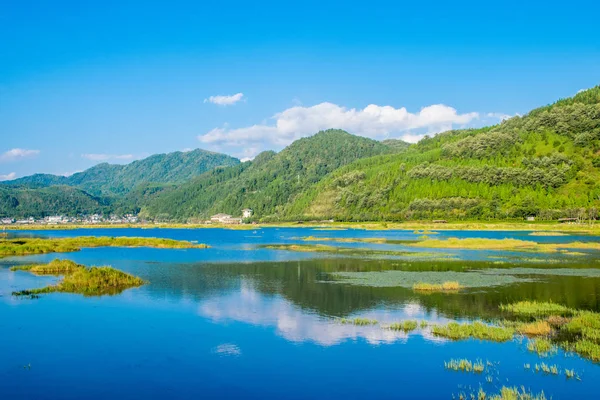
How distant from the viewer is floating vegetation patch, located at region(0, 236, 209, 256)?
9725 centimetres

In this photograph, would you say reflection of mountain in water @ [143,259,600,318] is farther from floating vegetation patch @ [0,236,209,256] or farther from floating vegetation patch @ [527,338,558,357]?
floating vegetation patch @ [0,236,209,256]

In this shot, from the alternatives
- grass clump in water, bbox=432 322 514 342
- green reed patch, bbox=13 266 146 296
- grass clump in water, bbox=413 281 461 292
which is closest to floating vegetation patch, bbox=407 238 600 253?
grass clump in water, bbox=413 281 461 292

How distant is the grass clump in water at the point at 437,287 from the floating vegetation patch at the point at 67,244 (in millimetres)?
75005

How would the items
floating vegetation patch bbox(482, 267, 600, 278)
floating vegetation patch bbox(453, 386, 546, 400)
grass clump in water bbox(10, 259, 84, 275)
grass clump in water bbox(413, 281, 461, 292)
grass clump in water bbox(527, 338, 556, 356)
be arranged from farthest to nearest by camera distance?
grass clump in water bbox(10, 259, 84, 275)
floating vegetation patch bbox(482, 267, 600, 278)
grass clump in water bbox(413, 281, 461, 292)
grass clump in water bbox(527, 338, 556, 356)
floating vegetation patch bbox(453, 386, 546, 400)

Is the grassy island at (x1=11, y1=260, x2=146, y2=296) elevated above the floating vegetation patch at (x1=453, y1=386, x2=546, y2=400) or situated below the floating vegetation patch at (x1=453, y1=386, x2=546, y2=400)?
above

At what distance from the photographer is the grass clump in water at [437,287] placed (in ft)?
164

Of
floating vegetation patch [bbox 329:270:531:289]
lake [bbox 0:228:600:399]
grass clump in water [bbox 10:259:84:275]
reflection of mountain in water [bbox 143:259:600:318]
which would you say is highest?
grass clump in water [bbox 10:259:84:275]

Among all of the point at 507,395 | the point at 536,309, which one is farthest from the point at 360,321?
the point at 507,395

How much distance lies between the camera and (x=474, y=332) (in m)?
33.3

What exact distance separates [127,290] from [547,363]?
4217cm

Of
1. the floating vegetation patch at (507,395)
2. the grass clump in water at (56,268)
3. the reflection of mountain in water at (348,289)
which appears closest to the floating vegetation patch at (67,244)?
the grass clump in water at (56,268)

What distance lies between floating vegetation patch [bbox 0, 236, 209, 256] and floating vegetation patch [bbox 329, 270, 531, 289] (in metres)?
63.3

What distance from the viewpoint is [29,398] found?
22812mm

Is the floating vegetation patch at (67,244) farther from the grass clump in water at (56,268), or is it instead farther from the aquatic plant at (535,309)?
the aquatic plant at (535,309)
